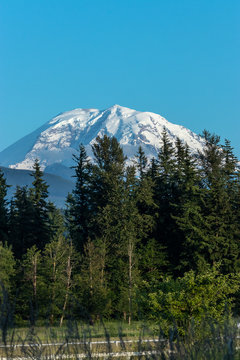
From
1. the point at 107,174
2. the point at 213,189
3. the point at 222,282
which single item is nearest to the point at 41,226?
the point at 107,174

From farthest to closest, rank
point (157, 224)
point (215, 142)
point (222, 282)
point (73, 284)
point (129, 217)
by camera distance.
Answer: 1. point (215, 142)
2. point (157, 224)
3. point (129, 217)
4. point (73, 284)
5. point (222, 282)

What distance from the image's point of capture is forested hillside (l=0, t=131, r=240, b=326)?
54.5 metres

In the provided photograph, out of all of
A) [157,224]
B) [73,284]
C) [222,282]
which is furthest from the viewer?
[157,224]

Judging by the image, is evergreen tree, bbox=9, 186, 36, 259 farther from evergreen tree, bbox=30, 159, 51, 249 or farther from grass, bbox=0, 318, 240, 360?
grass, bbox=0, 318, 240, 360

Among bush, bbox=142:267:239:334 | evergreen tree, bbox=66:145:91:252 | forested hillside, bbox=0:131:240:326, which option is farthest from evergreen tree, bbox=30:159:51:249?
bush, bbox=142:267:239:334

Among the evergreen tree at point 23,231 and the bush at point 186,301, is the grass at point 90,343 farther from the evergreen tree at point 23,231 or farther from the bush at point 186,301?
the evergreen tree at point 23,231

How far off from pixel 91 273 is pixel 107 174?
14.5 metres

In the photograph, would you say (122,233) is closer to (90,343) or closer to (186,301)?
(186,301)

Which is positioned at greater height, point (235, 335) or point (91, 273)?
point (91, 273)

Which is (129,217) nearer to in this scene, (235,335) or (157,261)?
(157,261)

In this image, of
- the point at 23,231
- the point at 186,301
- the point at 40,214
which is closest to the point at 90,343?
the point at 186,301

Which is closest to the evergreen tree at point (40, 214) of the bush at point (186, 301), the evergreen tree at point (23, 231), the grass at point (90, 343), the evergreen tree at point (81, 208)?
the evergreen tree at point (23, 231)

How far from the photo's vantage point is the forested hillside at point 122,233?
179 ft

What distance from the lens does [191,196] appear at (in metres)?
62.8
